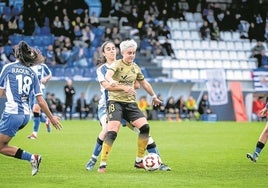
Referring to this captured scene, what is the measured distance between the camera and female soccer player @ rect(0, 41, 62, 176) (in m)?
11.8

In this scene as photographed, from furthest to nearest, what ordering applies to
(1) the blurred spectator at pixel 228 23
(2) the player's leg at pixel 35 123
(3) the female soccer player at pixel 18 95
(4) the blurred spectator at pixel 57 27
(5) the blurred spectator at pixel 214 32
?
1. (1) the blurred spectator at pixel 228 23
2. (5) the blurred spectator at pixel 214 32
3. (4) the blurred spectator at pixel 57 27
4. (2) the player's leg at pixel 35 123
5. (3) the female soccer player at pixel 18 95

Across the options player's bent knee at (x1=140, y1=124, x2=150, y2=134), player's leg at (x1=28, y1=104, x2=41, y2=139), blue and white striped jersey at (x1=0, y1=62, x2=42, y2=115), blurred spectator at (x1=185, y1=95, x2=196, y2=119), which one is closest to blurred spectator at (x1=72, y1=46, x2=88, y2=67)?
blurred spectator at (x1=185, y1=95, x2=196, y2=119)

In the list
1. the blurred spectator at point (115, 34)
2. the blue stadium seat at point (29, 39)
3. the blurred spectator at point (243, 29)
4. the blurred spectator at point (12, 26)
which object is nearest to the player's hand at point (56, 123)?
the blue stadium seat at point (29, 39)

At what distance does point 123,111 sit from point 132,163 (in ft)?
6.82

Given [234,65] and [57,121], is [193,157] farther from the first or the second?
[234,65]

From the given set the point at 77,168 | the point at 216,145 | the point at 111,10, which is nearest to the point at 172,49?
the point at 111,10

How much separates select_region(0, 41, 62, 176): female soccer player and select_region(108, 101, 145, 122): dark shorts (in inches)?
60.5

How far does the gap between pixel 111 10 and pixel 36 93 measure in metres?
31.5

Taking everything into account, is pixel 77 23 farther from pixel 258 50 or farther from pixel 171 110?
pixel 258 50

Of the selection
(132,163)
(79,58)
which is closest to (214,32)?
(79,58)

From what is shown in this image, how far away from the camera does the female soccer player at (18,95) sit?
11750mm

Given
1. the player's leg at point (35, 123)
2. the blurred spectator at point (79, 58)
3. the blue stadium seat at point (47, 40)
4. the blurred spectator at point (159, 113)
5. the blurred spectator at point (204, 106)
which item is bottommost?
the blurred spectator at point (159, 113)

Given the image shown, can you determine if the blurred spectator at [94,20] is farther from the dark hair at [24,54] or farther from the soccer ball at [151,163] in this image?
the dark hair at [24,54]

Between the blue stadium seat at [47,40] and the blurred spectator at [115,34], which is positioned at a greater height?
the blurred spectator at [115,34]
